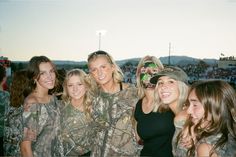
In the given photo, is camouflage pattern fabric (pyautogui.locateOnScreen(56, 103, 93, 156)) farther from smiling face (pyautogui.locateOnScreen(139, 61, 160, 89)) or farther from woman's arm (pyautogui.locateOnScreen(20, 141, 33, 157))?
smiling face (pyautogui.locateOnScreen(139, 61, 160, 89))

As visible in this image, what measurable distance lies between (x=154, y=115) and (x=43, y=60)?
1.84 metres

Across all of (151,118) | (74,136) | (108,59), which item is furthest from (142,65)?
(74,136)

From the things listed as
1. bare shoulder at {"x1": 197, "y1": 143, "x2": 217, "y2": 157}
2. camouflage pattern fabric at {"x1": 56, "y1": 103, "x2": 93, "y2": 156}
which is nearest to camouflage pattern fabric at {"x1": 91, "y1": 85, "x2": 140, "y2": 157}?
camouflage pattern fabric at {"x1": 56, "y1": 103, "x2": 93, "y2": 156}

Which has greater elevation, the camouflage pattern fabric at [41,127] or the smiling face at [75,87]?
the smiling face at [75,87]

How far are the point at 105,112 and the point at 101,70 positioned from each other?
635 millimetres

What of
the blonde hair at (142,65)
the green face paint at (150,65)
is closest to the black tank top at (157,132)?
the blonde hair at (142,65)

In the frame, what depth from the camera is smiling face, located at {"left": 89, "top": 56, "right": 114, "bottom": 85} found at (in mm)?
3979

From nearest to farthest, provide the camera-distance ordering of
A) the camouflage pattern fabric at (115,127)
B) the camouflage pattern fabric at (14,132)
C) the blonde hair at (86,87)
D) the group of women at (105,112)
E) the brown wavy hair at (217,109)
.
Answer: the brown wavy hair at (217,109), the group of women at (105,112), the camouflage pattern fabric at (14,132), the camouflage pattern fabric at (115,127), the blonde hair at (86,87)

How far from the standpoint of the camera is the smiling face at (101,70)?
157 inches

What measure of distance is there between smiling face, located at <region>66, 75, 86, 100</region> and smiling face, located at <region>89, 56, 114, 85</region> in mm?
270

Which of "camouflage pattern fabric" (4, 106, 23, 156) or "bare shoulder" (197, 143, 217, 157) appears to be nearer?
"bare shoulder" (197, 143, 217, 157)

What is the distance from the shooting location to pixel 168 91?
11.6 ft

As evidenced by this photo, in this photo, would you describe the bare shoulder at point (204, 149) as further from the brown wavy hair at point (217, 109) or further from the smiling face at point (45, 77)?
the smiling face at point (45, 77)

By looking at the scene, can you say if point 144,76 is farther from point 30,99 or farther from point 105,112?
point 30,99
